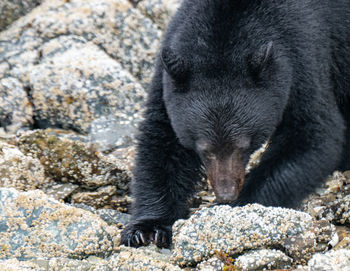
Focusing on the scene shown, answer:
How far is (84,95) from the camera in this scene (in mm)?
7875

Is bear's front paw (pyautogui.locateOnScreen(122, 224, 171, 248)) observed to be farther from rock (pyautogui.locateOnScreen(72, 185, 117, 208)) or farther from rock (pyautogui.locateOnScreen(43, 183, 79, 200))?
rock (pyautogui.locateOnScreen(43, 183, 79, 200))

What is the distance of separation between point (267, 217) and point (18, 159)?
2.67m

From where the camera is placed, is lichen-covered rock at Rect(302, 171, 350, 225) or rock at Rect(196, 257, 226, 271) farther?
lichen-covered rock at Rect(302, 171, 350, 225)

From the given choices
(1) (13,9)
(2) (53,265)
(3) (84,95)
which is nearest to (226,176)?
(2) (53,265)

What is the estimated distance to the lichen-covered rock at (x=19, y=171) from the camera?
19.1 ft

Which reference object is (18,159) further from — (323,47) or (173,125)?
(323,47)

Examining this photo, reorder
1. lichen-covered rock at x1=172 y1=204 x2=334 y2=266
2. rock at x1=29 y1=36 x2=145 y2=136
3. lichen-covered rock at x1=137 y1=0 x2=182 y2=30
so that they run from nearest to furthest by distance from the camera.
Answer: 1. lichen-covered rock at x1=172 y1=204 x2=334 y2=266
2. rock at x1=29 y1=36 x2=145 y2=136
3. lichen-covered rock at x1=137 y1=0 x2=182 y2=30

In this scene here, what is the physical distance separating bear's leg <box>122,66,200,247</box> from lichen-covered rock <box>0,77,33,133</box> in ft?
8.55

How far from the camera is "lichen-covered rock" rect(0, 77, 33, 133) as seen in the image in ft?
25.9

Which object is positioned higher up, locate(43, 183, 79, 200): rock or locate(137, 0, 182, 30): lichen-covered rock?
locate(137, 0, 182, 30): lichen-covered rock

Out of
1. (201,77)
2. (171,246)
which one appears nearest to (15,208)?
(171,246)

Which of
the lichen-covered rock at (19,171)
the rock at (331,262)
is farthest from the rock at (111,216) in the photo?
the rock at (331,262)

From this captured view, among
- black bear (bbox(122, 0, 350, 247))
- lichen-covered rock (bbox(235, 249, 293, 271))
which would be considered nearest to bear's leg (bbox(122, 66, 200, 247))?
black bear (bbox(122, 0, 350, 247))

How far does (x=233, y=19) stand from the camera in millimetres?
5035
